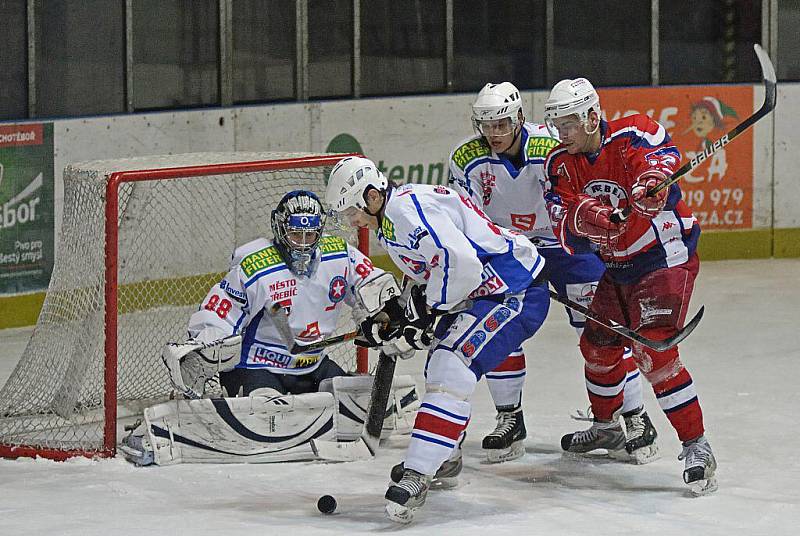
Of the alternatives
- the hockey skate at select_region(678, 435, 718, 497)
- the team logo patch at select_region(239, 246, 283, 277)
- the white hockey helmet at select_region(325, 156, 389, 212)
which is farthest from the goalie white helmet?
the hockey skate at select_region(678, 435, 718, 497)

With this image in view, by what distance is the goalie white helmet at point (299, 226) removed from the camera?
15.2 ft

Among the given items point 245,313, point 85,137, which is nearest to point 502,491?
point 245,313

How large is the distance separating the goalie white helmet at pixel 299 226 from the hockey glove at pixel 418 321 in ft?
2.35

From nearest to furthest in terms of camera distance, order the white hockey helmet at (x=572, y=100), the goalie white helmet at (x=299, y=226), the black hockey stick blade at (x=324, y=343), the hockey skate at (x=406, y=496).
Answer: the hockey skate at (x=406, y=496) → the white hockey helmet at (x=572, y=100) → the black hockey stick blade at (x=324, y=343) → the goalie white helmet at (x=299, y=226)

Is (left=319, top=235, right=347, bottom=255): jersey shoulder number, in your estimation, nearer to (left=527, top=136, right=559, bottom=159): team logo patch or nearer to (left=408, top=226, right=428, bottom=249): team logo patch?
(left=527, top=136, right=559, bottom=159): team logo patch

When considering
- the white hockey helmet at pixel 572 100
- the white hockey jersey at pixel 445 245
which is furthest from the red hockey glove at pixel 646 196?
the white hockey jersey at pixel 445 245

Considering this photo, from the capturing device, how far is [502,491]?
4.19m

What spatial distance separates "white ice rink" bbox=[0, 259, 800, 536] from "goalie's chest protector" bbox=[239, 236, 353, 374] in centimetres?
40

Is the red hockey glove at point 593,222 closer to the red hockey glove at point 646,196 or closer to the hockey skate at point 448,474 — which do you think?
the red hockey glove at point 646,196

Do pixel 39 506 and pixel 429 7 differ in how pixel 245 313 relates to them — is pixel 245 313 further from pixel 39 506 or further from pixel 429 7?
pixel 429 7

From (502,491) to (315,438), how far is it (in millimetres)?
665

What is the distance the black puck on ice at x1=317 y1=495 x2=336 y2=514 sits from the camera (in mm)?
3881

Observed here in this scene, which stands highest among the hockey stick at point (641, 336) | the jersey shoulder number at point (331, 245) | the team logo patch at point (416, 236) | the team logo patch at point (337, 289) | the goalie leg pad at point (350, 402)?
the team logo patch at point (416, 236)

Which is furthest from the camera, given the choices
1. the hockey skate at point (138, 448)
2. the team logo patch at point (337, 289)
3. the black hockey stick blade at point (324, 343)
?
the team logo patch at point (337, 289)
